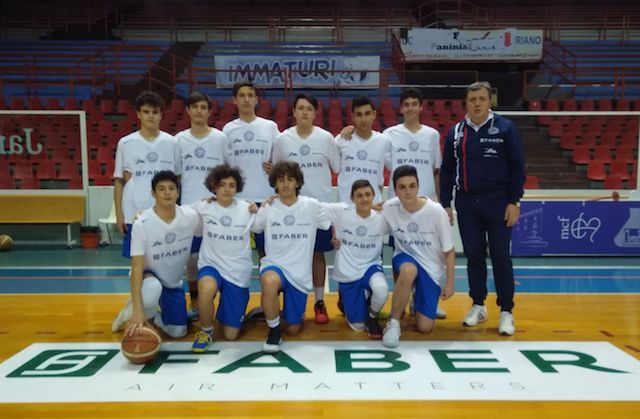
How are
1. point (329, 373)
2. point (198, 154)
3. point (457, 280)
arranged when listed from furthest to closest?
point (457, 280) < point (198, 154) < point (329, 373)

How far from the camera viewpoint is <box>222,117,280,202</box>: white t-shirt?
174 inches

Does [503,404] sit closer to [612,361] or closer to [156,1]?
[612,361]

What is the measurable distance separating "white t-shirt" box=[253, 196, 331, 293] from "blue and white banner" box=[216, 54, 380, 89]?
9078mm

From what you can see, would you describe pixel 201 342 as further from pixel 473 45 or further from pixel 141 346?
pixel 473 45

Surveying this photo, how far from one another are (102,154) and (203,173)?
5.98m

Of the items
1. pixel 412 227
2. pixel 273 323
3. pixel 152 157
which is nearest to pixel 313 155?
pixel 412 227

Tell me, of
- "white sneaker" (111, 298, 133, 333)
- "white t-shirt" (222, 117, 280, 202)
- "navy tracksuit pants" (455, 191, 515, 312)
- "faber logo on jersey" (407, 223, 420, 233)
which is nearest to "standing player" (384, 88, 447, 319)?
"navy tracksuit pants" (455, 191, 515, 312)

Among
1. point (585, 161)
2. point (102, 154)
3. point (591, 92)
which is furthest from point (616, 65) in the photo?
point (102, 154)

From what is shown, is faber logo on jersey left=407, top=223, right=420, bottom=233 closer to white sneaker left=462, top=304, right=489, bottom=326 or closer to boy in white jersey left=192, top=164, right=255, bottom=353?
white sneaker left=462, top=304, right=489, bottom=326

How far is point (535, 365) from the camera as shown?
352 cm

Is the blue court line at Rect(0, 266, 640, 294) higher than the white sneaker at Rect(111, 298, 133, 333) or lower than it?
lower

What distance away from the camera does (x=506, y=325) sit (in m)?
4.16

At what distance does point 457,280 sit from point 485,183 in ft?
7.42

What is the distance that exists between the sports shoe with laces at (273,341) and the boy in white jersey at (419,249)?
0.78 meters
